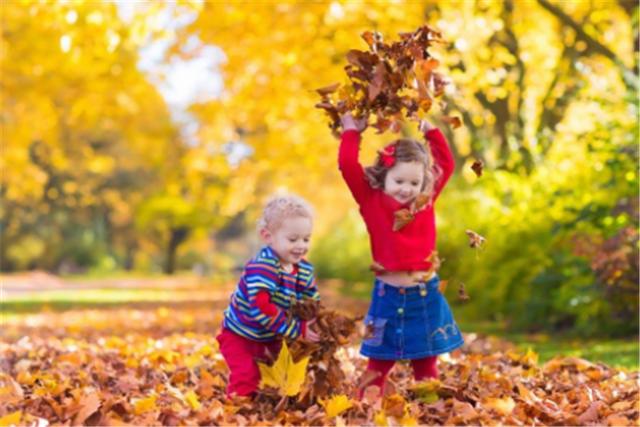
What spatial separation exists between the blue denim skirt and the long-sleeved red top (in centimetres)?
13

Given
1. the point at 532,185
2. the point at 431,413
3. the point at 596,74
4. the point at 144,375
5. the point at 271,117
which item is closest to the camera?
the point at 431,413

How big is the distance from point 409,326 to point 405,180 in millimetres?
747

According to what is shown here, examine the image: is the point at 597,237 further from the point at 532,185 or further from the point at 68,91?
the point at 68,91

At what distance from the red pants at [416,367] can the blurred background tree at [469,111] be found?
203 centimetres

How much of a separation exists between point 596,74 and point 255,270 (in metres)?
4.69

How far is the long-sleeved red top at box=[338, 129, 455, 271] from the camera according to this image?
4840 millimetres

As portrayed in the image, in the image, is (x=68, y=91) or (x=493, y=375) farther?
(x=68, y=91)

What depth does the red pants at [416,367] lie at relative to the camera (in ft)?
16.0

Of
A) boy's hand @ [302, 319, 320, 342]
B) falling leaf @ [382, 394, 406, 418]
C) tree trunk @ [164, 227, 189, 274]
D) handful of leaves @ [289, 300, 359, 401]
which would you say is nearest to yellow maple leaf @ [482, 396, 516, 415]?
falling leaf @ [382, 394, 406, 418]

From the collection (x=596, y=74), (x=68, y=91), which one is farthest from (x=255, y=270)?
(x=68, y=91)

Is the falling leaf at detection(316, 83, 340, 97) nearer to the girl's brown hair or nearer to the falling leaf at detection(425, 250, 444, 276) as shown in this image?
the girl's brown hair

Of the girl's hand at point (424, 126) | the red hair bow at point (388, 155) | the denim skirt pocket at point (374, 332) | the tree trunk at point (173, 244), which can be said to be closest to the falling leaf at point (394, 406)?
the denim skirt pocket at point (374, 332)

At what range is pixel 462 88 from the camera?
42.7 ft

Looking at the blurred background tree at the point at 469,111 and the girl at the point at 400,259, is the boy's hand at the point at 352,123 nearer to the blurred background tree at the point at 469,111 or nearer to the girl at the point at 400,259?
the girl at the point at 400,259
